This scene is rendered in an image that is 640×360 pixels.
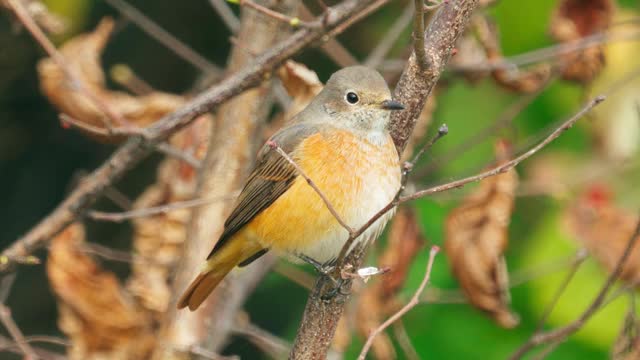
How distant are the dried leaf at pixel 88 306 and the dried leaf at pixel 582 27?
244cm

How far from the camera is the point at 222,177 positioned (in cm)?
494

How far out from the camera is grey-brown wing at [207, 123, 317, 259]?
4.28 m

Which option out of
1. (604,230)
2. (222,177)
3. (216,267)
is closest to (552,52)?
(604,230)

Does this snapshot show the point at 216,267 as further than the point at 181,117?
Yes

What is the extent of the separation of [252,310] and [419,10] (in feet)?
13.8

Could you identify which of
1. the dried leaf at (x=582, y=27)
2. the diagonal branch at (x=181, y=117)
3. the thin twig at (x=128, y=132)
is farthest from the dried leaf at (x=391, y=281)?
the diagonal branch at (x=181, y=117)

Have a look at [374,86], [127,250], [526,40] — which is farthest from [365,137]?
[127,250]

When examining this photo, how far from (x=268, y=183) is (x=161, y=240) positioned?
1.05 m

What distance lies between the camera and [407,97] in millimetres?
3650

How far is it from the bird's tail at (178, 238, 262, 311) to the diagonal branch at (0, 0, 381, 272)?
22.7 inches

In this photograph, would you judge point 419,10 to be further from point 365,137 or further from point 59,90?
point 59,90

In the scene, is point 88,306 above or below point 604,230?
below

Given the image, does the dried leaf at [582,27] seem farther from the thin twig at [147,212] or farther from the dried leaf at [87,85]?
the dried leaf at [87,85]

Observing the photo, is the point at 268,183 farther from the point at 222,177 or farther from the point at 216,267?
the point at 222,177
